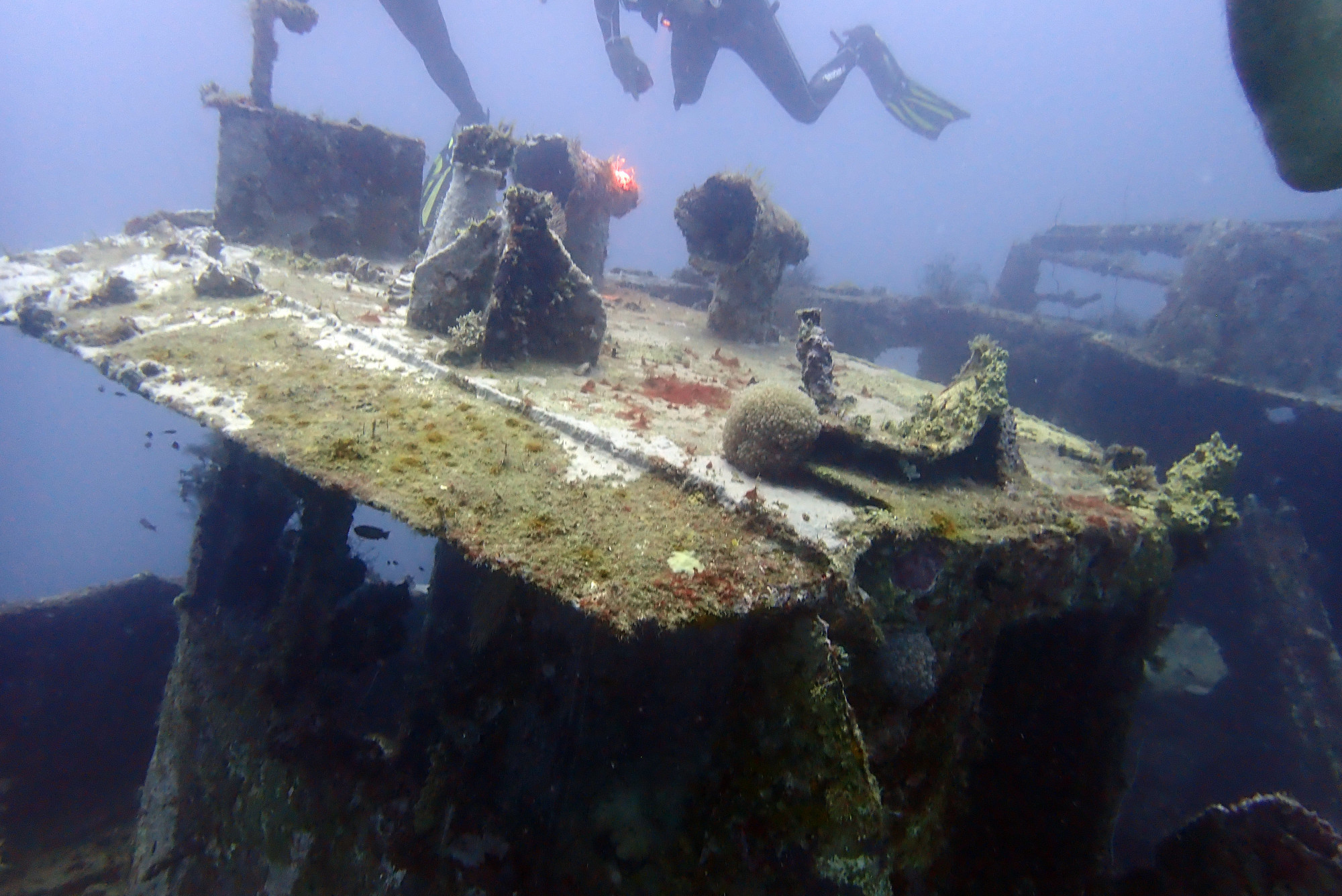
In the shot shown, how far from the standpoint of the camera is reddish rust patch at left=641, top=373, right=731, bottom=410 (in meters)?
6.16

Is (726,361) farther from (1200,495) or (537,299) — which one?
(1200,495)

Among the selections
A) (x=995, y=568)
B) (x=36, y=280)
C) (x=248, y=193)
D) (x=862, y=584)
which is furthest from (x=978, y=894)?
(x=248, y=193)

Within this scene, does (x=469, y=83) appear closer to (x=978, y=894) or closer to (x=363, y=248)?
(x=363, y=248)

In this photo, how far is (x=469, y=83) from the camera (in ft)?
71.0

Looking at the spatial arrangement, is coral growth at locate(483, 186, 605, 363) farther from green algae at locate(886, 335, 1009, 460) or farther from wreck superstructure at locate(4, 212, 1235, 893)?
green algae at locate(886, 335, 1009, 460)

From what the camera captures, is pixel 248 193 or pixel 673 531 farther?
pixel 248 193

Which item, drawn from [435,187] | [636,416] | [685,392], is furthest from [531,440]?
[435,187]

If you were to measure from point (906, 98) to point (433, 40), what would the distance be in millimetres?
18378

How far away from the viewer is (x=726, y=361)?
877 centimetres

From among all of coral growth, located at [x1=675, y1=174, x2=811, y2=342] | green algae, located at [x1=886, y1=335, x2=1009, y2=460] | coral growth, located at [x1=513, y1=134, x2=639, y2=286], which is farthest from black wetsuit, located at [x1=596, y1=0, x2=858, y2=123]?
green algae, located at [x1=886, y1=335, x2=1009, y2=460]

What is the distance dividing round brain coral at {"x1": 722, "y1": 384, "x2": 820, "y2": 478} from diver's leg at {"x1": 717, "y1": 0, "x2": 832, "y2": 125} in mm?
18602

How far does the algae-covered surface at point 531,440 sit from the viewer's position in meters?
A: 3.16

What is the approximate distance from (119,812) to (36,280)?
7.74m

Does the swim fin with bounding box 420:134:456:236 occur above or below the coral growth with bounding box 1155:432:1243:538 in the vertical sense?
above
